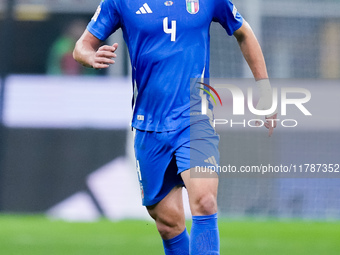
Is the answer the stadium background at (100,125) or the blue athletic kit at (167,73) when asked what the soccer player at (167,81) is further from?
the stadium background at (100,125)

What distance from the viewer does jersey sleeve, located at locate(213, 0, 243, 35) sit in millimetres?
4832

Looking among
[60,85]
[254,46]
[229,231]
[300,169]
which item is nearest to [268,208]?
[300,169]

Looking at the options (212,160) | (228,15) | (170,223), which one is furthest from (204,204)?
(228,15)

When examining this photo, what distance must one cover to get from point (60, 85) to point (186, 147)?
6680 mm

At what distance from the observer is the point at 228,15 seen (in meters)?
4.89

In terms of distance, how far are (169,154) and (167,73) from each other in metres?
0.46

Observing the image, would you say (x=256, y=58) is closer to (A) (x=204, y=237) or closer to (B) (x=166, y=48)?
(B) (x=166, y=48)

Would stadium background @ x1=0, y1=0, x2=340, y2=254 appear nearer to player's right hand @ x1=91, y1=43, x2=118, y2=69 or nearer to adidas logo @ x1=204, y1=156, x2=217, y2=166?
adidas logo @ x1=204, y1=156, x2=217, y2=166

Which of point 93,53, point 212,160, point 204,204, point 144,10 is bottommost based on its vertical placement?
point 204,204

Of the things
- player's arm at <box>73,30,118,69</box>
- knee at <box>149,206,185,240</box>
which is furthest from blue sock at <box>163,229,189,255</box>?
player's arm at <box>73,30,118,69</box>

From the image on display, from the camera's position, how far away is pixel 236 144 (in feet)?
33.9

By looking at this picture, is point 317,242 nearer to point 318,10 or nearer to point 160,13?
point 318,10

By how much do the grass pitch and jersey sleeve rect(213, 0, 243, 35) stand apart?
10.0 ft

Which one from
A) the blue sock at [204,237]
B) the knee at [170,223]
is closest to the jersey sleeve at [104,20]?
the knee at [170,223]
